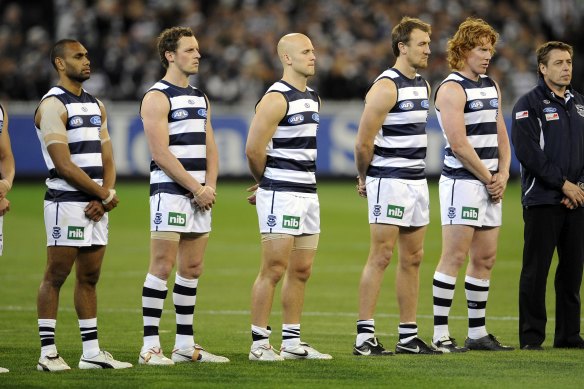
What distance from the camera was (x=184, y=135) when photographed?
9.31 m

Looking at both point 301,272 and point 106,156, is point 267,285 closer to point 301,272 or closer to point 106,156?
point 301,272

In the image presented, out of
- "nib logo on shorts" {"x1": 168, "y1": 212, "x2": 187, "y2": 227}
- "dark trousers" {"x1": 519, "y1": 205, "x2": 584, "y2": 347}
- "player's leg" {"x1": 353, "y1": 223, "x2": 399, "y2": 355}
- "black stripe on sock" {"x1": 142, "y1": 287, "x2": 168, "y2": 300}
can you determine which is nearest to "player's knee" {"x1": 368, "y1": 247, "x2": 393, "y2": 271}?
"player's leg" {"x1": 353, "y1": 223, "x2": 399, "y2": 355}

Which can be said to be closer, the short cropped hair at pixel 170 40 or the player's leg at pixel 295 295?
the short cropped hair at pixel 170 40

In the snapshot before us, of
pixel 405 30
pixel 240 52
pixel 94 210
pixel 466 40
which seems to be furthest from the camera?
pixel 240 52

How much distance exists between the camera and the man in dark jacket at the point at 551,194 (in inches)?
400

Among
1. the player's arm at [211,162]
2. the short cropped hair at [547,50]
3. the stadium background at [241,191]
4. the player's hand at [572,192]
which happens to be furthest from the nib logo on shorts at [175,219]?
the short cropped hair at [547,50]

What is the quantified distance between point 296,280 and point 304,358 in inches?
25.2

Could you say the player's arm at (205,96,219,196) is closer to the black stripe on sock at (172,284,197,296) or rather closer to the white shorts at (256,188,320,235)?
the white shorts at (256,188,320,235)

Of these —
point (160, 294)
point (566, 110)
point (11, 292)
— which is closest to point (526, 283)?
point (566, 110)

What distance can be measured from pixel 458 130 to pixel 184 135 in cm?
233

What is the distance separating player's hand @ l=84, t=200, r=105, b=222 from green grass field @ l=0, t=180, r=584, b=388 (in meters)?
1.18

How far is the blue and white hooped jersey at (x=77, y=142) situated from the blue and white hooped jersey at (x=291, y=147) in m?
1.42

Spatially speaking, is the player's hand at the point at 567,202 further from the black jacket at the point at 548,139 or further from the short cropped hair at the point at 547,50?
the short cropped hair at the point at 547,50

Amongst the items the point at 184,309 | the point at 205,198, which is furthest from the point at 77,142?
the point at 184,309
